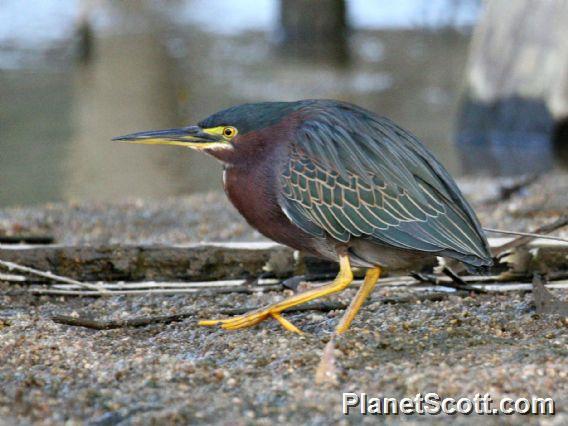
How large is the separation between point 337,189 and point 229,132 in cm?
48

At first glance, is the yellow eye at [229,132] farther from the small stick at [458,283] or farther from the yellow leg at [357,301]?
the small stick at [458,283]

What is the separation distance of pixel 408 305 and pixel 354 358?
0.79 meters

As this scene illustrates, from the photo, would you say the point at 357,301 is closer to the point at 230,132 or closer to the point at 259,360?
the point at 259,360

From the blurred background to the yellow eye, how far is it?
495cm

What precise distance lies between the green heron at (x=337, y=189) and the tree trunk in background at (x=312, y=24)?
13.5 metres

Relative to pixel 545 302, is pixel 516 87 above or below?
above

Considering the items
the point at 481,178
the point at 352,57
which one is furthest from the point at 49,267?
the point at 352,57

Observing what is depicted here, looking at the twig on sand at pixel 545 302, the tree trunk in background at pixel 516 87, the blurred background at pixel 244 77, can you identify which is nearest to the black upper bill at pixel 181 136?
the twig on sand at pixel 545 302

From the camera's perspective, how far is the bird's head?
12.2 ft

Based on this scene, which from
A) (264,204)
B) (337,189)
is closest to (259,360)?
→ (264,204)

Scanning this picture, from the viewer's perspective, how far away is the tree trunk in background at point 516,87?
1016cm

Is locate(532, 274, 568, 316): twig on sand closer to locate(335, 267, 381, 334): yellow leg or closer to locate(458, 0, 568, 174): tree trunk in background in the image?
locate(335, 267, 381, 334): yellow leg

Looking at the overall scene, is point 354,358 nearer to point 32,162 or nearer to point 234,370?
point 234,370

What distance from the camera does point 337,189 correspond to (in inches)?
142
